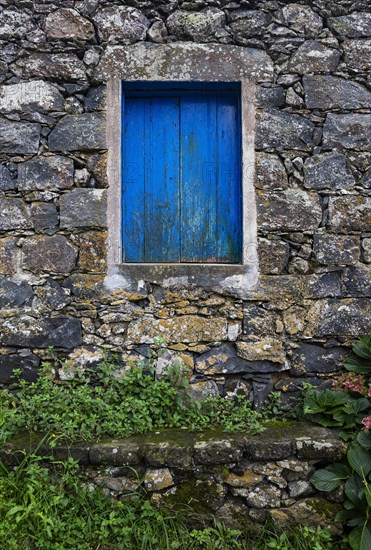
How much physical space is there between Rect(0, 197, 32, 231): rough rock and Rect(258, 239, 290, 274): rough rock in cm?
152

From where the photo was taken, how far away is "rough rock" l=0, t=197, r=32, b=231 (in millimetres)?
3385

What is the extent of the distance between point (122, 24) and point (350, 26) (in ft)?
4.91

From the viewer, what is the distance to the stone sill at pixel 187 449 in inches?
114

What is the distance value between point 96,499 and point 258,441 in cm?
95

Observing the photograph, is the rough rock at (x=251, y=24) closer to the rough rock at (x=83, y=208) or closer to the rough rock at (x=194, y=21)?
the rough rock at (x=194, y=21)

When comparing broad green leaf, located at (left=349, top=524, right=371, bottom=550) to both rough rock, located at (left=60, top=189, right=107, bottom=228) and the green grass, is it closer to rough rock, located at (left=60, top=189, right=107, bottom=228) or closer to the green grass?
the green grass

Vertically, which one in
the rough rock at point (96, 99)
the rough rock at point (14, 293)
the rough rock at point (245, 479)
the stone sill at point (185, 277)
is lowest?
the rough rock at point (245, 479)

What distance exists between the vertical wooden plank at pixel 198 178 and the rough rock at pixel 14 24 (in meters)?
1.12

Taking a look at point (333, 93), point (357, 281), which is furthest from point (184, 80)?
point (357, 281)

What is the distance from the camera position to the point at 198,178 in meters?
3.56

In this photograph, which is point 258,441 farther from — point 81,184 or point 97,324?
point 81,184

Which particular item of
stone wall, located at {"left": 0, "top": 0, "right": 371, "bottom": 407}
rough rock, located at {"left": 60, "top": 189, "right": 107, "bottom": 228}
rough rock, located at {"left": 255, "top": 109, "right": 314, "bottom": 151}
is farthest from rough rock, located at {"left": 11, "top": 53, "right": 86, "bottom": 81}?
rough rock, located at {"left": 255, "top": 109, "right": 314, "bottom": 151}

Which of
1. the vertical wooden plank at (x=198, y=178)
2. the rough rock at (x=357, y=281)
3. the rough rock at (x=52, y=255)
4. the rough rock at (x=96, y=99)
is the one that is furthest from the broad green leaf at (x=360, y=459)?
the rough rock at (x=96, y=99)

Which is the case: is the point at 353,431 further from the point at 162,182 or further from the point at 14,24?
the point at 14,24
